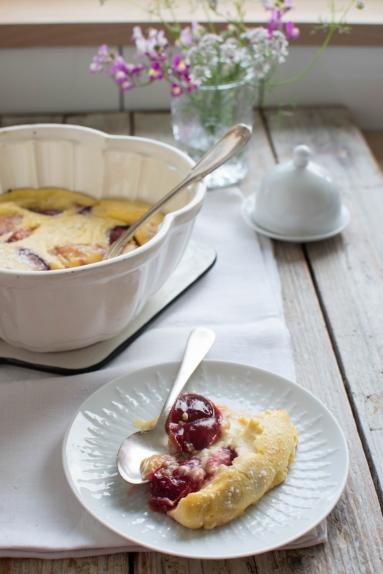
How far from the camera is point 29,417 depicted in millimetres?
874

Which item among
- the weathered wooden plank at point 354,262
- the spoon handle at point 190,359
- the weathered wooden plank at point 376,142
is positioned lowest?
the weathered wooden plank at point 376,142

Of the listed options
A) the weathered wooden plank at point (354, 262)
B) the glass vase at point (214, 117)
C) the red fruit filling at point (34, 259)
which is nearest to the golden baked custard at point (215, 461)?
the weathered wooden plank at point (354, 262)

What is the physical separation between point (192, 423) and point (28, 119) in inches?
38.0

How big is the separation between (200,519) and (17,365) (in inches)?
13.2

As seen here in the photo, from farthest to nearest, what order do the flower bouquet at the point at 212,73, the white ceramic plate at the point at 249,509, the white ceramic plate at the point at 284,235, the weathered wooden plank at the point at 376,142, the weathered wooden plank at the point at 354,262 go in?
the weathered wooden plank at the point at 376,142, the flower bouquet at the point at 212,73, the white ceramic plate at the point at 284,235, the weathered wooden plank at the point at 354,262, the white ceramic plate at the point at 249,509

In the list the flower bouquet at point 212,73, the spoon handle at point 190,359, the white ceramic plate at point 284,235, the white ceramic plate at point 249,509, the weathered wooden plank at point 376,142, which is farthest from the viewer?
the weathered wooden plank at point 376,142

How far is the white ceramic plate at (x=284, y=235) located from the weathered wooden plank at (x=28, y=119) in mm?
483

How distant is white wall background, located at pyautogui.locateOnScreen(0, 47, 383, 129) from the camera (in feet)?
5.27

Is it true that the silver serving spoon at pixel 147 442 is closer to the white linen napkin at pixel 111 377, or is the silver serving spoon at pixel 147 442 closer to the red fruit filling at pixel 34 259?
the white linen napkin at pixel 111 377

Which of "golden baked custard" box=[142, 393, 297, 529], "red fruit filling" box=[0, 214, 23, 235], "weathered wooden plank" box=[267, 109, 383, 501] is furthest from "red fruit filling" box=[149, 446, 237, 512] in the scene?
"red fruit filling" box=[0, 214, 23, 235]

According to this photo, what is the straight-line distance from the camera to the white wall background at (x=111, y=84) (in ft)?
5.27

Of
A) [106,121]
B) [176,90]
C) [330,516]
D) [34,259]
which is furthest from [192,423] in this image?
[106,121]

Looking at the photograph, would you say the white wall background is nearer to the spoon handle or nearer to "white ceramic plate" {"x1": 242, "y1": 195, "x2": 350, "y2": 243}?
"white ceramic plate" {"x1": 242, "y1": 195, "x2": 350, "y2": 243}

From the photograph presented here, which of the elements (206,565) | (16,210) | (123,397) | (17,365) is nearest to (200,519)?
(206,565)
